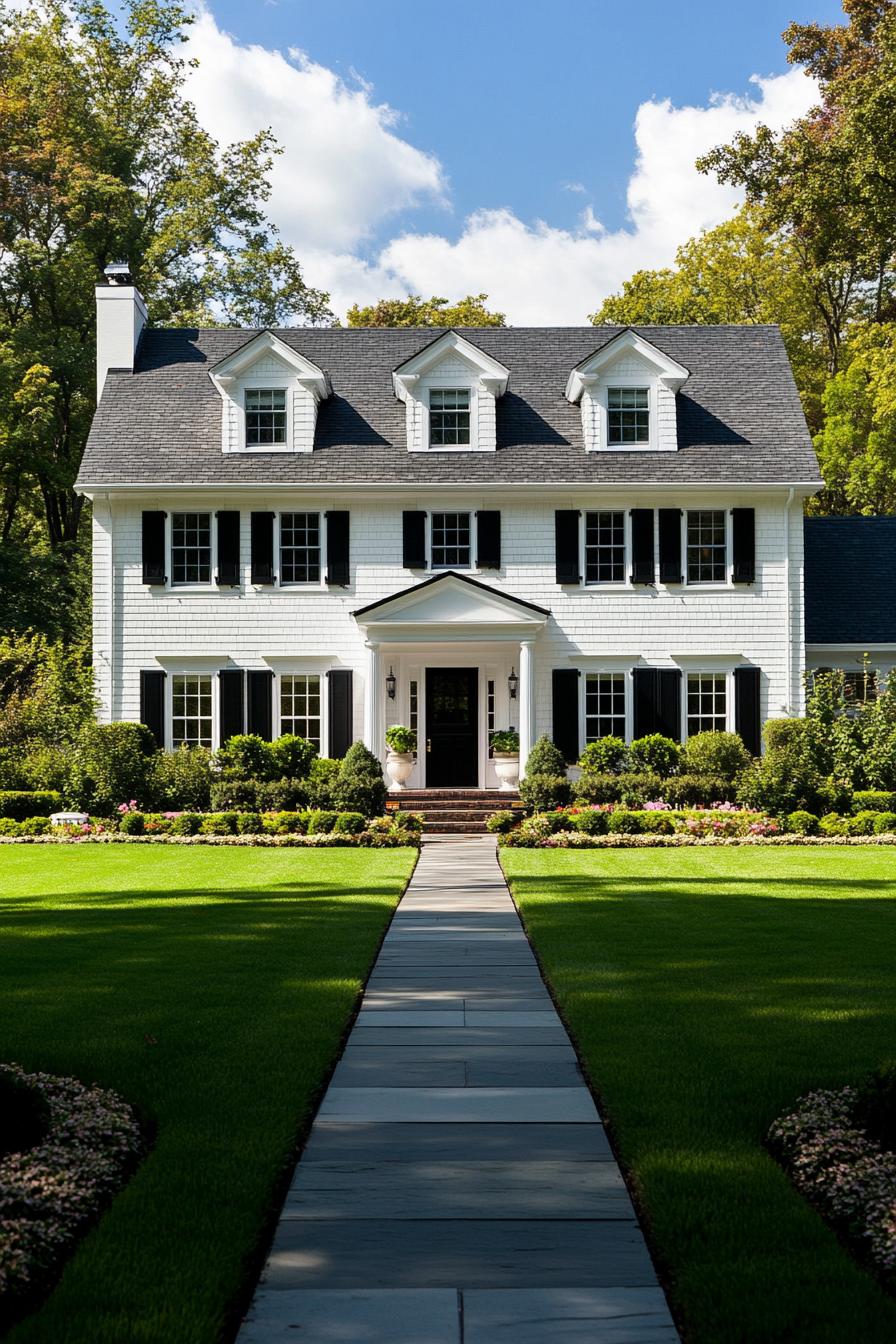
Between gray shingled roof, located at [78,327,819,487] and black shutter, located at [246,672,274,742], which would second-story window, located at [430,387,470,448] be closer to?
gray shingled roof, located at [78,327,819,487]

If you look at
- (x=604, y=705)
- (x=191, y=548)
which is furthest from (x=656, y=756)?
(x=191, y=548)

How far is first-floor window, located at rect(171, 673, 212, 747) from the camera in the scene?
78.2 ft

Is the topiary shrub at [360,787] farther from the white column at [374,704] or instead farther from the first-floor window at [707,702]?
the first-floor window at [707,702]

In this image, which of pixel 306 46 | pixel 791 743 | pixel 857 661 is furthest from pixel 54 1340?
pixel 857 661

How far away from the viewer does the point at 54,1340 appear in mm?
3332

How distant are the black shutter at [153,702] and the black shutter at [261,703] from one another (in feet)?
5.43

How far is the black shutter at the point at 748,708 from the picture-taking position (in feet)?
77.0

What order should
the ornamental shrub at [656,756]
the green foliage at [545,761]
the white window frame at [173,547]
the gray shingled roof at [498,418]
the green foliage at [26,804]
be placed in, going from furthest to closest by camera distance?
the white window frame at [173,547]
the gray shingled roof at [498,418]
the ornamental shrub at [656,756]
the green foliage at [545,761]
the green foliage at [26,804]

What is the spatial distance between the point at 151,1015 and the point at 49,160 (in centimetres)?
2971

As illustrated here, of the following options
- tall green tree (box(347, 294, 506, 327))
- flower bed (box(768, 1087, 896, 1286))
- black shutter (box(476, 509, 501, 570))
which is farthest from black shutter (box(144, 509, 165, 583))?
flower bed (box(768, 1087, 896, 1286))

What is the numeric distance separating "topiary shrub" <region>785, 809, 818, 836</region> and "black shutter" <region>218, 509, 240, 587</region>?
1141 centimetres

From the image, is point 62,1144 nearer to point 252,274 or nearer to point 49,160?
point 49,160

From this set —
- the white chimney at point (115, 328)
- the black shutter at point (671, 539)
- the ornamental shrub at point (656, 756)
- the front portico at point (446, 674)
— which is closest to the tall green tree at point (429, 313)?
the white chimney at point (115, 328)

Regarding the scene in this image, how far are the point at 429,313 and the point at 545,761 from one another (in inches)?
935
